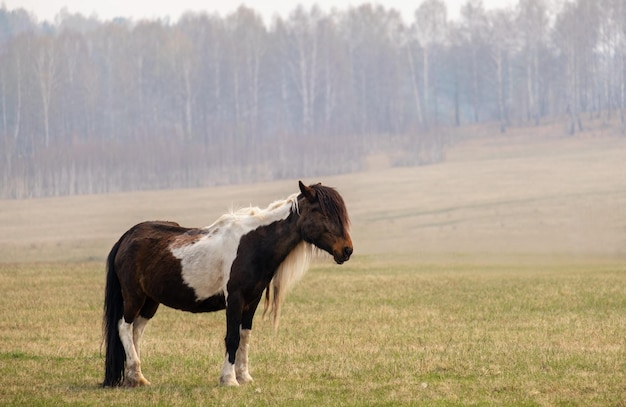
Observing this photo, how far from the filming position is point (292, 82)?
111312 millimetres

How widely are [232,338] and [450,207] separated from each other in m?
50.8

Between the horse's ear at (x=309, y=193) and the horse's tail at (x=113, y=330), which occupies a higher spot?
the horse's ear at (x=309, y=193)

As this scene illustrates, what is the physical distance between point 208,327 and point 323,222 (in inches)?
319

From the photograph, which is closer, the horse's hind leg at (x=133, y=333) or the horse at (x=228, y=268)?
the horse at (x=228, y=268)

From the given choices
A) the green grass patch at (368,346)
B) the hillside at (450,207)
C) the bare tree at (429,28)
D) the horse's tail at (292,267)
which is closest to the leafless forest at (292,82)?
the bare tree at (429,28)

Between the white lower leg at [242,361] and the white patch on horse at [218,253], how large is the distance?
0.53 m

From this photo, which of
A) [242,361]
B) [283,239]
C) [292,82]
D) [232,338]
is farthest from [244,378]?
[292,82]

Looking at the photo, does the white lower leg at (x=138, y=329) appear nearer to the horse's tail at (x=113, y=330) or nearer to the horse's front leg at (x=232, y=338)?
the horse's tail at (x=113, y=330)

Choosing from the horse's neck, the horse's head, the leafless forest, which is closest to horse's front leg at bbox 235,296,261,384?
the horse's neck

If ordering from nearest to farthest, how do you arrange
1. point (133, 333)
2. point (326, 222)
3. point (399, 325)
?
1. point (326, 222)
2. point (133, 333)
3. point (399, 325)

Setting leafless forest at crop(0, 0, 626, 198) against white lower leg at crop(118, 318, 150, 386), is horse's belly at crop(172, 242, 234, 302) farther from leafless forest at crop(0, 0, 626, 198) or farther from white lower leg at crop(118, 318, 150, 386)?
leafless forest at crop(0, 0, 626, 198)

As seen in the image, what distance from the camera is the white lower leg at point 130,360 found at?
12688 millimetres

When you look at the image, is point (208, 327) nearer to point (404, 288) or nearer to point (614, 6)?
point (404, 288)

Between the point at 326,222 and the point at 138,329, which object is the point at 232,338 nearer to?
the point at 138,329
